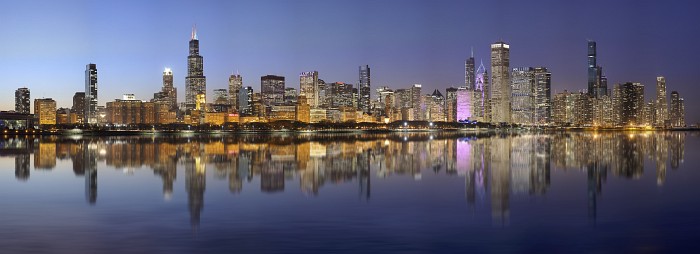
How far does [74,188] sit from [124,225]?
13.5 metres

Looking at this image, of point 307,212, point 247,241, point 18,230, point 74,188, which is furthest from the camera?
point 74,188

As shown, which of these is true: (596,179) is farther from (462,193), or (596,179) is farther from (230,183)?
(230,183)

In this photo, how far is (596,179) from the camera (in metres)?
35.2

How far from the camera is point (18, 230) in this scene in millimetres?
18859

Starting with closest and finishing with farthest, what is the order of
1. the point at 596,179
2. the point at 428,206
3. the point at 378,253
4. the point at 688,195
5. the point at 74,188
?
the point at 378,253 < the point at 428,206 < the point at 688,195 < the point at 74,188 < the point at 596,179

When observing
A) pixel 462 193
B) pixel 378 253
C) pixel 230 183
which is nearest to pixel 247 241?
pixel 378 253

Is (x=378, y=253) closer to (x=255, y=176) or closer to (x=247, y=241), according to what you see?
(x=247, y=241)

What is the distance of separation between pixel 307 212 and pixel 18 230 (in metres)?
9.06

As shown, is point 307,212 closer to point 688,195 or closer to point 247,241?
point 247,241

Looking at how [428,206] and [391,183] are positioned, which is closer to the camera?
Answer: [428,206]

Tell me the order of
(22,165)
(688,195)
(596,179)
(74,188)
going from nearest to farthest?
(688,195) < (74,188) < (596,179) < (22,165)

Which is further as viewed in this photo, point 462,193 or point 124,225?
point 462,193

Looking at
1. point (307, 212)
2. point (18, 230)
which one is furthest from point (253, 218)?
point (18, 230)

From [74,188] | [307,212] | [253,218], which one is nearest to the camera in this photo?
[253,218]
